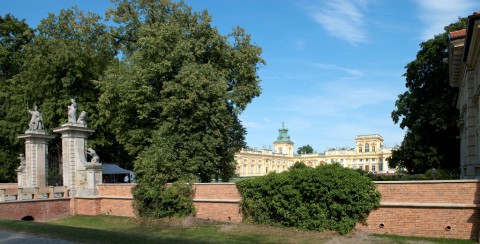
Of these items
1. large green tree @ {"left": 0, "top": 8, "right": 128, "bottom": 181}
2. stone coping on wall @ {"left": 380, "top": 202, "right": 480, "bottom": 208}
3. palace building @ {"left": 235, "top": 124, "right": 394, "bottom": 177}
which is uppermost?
large green tree @ {"left": 0, "top": 8, "right": 128, "bottom": 181}

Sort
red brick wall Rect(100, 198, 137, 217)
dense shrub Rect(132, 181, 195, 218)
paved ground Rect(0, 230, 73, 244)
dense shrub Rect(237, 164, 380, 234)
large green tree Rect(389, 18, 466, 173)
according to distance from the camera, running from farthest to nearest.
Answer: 1. large green tree Rect(389, 18, 466, 173)
2. red brick wall Rect(100, 198, 137, 217)
3. dense shrub Rect(132, 181, 195, 218)
4. dense shrub Rect(237, 164, 380, 234)
5. paved ground Rect(0, 230, 73, 244)

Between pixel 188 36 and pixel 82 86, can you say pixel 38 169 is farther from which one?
pixel 188 36

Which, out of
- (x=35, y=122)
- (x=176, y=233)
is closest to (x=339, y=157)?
(x=35, y=122)

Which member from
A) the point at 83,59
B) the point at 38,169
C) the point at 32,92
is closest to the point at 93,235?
the point at 38,169

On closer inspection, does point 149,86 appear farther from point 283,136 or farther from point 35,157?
point 283,136

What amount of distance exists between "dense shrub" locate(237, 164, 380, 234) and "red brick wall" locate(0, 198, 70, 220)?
12.1 m

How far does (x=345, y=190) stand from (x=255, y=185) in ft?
13.4

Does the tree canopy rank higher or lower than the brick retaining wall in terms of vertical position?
higher

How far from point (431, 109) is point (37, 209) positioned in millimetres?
26316

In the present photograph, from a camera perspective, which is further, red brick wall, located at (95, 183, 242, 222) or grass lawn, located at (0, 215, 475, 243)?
red brick wall, located at (95, 183, 242, 222)

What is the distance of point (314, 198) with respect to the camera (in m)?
16.4

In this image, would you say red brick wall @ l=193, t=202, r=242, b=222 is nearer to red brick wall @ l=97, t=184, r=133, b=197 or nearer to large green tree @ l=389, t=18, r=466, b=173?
red brick wall @ l=97, t=184, r=133, b=197

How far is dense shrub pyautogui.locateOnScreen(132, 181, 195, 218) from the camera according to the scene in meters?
20.5

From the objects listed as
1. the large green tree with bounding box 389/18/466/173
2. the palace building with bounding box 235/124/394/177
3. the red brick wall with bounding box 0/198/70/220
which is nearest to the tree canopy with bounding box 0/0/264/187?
the red brick wall with bounding box 0/198/70/220
